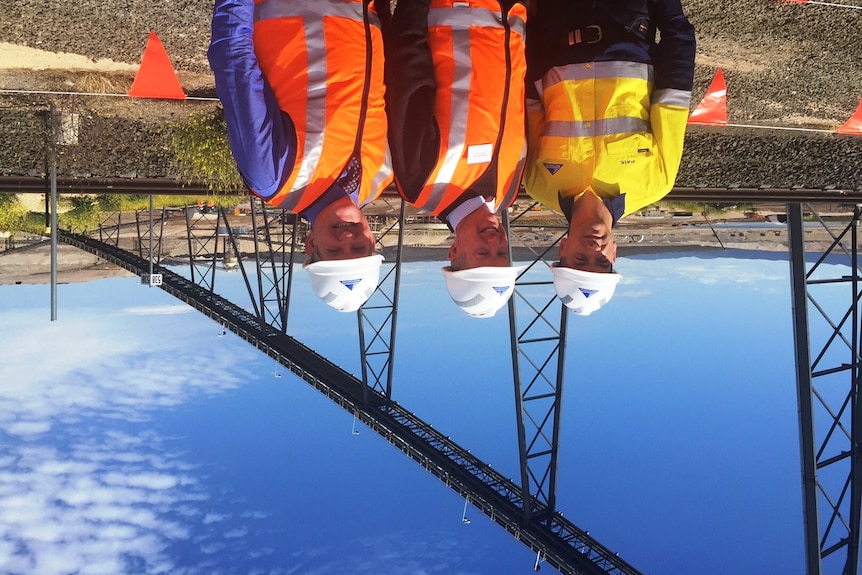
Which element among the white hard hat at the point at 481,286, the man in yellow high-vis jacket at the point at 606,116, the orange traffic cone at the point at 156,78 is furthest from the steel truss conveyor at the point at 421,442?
the white hard hat at the point at 481,286

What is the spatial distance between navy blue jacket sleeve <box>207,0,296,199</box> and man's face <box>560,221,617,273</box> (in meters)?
1.41

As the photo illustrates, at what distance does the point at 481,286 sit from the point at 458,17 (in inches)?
47.2

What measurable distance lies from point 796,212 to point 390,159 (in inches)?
156

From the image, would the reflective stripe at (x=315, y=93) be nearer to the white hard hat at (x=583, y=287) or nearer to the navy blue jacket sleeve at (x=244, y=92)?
the navy blue jacket sleeve at (x=244, y=92)

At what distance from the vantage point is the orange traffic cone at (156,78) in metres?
5.55

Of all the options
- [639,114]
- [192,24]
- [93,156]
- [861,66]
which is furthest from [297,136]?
[861,66]

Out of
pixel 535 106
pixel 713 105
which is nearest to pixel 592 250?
pixel 535 106

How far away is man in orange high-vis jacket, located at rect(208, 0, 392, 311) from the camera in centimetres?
262

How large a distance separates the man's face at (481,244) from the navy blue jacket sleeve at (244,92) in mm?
907

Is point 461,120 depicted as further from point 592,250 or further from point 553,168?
point 592,250

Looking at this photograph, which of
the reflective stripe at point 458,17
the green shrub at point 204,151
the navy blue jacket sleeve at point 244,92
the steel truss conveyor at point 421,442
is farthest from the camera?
the steel truss conveyor at point 421,442

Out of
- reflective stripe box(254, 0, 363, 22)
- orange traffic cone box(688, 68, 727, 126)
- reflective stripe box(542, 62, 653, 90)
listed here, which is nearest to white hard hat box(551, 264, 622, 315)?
reflective stripe box(542, 62, 653, 90)

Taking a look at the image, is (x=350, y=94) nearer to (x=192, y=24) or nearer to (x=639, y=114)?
(x=639, y=114)

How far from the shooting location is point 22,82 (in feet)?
17.5
